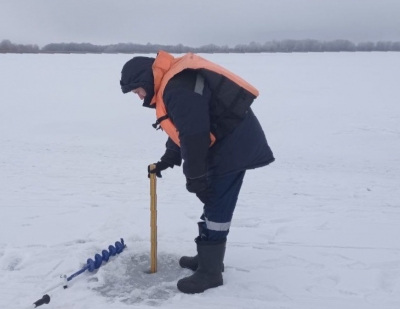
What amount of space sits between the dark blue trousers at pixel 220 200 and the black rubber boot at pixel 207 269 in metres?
0.11

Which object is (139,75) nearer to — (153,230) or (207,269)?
(153,230)

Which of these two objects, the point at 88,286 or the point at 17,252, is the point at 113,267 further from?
the point at 17,252

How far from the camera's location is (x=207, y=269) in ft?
11.6

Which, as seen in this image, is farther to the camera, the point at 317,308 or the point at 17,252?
the point at 17,252

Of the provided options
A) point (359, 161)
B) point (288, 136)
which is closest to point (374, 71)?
point (288, 136)

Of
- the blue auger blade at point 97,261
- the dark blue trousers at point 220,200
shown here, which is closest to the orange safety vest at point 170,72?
the dark blue trousers at point 220,200

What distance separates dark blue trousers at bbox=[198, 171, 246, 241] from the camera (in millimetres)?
3410

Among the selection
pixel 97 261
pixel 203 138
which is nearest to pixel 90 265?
pixel 97 261

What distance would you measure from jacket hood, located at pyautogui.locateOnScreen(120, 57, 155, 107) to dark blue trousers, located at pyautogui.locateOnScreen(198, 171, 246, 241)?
80 cm

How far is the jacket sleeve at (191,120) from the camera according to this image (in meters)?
3.04

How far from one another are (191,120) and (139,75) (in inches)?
19.6

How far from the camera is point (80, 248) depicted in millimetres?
4219

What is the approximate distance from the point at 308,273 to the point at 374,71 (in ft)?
76.5

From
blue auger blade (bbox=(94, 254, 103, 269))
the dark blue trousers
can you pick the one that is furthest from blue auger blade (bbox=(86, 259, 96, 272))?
the dark blue trousers
